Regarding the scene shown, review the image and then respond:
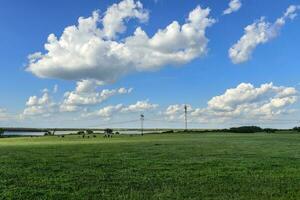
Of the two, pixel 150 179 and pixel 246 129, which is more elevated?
pixel 246 129

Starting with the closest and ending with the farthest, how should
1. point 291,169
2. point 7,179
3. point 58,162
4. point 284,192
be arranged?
point 284,192 < point 7,179 < point 291,169 < point 58,162

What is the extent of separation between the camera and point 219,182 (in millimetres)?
19531

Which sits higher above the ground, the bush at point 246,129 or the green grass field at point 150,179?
the bush at point 246,129

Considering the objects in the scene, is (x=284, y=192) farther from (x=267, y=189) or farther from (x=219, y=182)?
(x=219, y=182)

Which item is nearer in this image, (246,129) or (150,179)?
(150,179)

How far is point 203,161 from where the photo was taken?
1103 inches

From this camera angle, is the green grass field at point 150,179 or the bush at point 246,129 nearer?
the green grass field at point 150,179

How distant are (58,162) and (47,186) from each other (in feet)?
29.5

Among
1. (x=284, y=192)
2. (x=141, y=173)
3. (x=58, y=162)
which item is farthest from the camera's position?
(x=58, y=162)

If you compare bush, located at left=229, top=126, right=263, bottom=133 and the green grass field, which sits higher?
bush, located at left=229, top=126, right=263, bottom=133

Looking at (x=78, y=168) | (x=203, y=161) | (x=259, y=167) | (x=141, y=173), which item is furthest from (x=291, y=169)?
(x=78, y=168)

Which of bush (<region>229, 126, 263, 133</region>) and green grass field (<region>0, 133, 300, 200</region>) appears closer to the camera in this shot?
green grass field (<region>0, 133, 300, 200</region>)

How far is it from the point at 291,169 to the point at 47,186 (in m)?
12.3

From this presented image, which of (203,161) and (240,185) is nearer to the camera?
(240,185)
